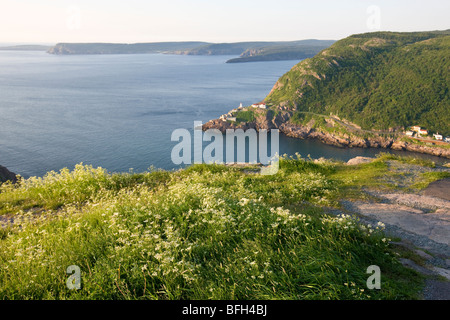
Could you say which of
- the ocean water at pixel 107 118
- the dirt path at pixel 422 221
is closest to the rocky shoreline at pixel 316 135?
the ocean water at pixel 107 118

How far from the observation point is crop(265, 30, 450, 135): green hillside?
108 meters

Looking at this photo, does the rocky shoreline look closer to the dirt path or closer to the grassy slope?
the dirt path

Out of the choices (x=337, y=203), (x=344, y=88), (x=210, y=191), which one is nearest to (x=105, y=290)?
(x=210, y=191)

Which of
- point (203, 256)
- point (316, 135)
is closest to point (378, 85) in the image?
point (316, 135)

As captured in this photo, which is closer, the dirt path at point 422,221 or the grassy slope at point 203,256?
the grassy slope at point 203,256

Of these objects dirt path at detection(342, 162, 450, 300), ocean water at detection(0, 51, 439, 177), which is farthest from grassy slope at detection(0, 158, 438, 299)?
ocean water at detection(0, 51, 439, 177)

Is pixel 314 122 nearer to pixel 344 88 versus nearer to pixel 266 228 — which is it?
pixel 344 88

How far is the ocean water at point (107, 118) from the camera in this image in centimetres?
6156

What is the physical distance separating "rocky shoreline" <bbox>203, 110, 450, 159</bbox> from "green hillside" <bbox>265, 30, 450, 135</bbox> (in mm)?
8757

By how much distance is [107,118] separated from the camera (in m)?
90.2

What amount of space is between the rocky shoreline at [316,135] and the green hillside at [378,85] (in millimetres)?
8757

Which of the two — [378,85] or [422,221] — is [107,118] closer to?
[422,221]

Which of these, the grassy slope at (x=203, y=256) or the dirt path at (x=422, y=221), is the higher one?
the grassy slope at (x=203, y=256)

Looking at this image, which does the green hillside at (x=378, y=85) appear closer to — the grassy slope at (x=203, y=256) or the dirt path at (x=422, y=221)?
the dirt path at (x=422, y=221)
